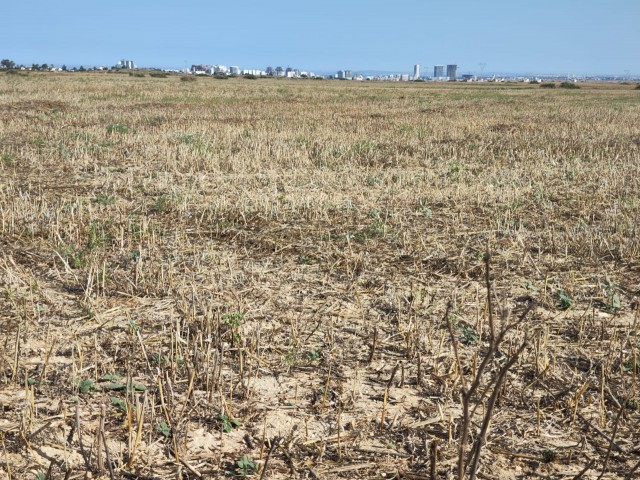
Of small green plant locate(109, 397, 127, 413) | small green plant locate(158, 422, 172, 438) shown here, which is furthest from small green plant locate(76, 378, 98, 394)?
small green plant locate(158, 422, 172, 438)

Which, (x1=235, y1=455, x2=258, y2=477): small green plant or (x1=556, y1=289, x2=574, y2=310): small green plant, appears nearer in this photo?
(x1=235, y1=455, x2=258, y2=477): small green plant

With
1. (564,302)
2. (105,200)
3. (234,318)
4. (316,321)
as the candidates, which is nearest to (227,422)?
(234,318)

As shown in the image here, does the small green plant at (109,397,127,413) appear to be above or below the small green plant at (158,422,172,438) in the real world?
above

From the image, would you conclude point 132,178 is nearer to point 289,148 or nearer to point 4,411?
point 289,148

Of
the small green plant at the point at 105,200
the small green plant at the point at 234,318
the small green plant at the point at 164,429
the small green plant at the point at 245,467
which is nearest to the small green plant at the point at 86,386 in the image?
the small green plant at the point at 164,429

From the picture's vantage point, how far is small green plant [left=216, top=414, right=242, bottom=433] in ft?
10.9

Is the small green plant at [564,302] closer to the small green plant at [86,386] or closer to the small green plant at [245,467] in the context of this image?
the small green plant at [245,467]

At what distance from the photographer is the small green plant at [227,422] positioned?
3.32 meters

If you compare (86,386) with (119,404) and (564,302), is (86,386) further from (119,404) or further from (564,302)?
(564,302)

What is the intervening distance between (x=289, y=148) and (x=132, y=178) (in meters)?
4.25

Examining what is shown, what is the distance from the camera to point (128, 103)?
2566cm

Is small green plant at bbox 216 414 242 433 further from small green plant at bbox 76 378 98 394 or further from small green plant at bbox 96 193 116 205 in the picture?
small green plant at bbox 96 193 116 205

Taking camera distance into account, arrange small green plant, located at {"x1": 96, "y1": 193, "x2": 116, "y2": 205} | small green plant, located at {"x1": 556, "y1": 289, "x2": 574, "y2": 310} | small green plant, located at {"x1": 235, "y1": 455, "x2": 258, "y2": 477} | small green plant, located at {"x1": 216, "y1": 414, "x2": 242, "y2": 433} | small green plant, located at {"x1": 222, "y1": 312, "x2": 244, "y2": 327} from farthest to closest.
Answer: small green plant, located at {"x1": 96, "y1": 193, "x2": 116, "y2": 205} → small green plant, located at {"x1": 556, "y1": 289, "x2": 574, "y2": 310} → small green plant, located at {"x1": 222, "y1": 312, "x2": 244, "y2": 327} → small green plant, located at {"x1": 216, "y1": 414, "x2": 242, "y2": 433} → small green plant, located at {"x1": 235, "y1": 455, "x2": 258, "y2": 477}

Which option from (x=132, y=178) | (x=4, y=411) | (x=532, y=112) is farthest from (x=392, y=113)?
(x=4, y=411)
